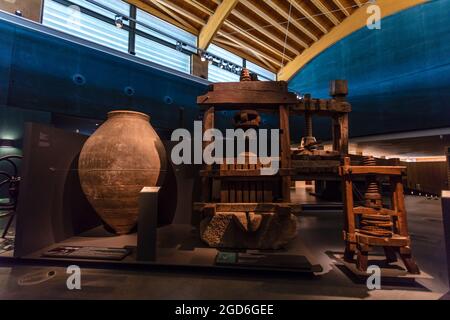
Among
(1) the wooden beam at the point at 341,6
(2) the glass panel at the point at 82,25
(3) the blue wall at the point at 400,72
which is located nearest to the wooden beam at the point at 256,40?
(3) the blue wall at the point at 400,72

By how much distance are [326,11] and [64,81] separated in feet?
36.4

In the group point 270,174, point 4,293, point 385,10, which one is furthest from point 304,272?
point 385,10

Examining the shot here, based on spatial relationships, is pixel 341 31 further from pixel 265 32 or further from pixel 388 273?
pixel 388 273

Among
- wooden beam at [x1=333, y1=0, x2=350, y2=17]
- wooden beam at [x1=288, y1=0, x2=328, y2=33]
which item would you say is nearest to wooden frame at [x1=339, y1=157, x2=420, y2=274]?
wooden beam at [x1=288, y1=0, x2=328, y2=33]

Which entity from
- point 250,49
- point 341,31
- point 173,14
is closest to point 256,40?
point 250,49

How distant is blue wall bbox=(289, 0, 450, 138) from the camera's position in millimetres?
7965

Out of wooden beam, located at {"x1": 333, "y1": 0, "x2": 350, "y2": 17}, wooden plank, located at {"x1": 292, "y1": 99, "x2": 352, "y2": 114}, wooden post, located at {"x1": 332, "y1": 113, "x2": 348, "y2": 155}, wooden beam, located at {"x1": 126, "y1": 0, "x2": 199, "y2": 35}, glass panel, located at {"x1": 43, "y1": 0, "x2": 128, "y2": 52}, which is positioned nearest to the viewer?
wooden plank, located at {"x1": 292, "y1": 99, "x2": 352, "y2": 114}

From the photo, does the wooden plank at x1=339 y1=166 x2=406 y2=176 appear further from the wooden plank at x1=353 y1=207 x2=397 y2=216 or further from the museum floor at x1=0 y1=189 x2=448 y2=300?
the museum floor at x1=0 y1=189 x2=448 y2=300

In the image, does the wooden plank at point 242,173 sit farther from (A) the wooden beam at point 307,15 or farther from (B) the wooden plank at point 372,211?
(A) the wooden beam at point 307,15

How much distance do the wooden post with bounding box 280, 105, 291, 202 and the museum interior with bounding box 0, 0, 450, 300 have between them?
0.02m

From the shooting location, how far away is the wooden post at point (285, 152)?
2.89m

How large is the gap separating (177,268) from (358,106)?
10.4 metres

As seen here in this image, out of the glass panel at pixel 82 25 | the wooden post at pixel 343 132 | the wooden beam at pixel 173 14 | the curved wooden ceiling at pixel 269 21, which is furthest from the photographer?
the curved wooden ceiling at pixel 269 21

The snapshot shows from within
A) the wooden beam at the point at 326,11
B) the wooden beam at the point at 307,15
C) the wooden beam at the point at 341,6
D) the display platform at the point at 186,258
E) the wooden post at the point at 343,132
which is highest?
the wooden beam at the point at 341,6
